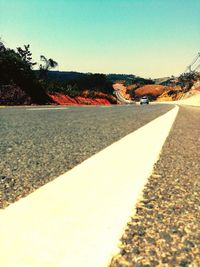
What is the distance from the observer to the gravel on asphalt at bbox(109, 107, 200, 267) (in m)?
1.10

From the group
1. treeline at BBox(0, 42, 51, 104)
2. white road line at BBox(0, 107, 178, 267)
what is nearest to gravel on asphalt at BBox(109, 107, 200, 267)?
white road line at BBox(0, 107, 178, 267)

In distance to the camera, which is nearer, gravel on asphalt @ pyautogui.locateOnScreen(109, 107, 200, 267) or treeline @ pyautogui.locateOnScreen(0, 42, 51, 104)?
gravel on asphalt @ pyautogui.locateOnScreen(109, 107, 200, 267)

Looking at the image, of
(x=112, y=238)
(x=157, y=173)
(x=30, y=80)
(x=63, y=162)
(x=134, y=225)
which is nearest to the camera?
(x=112, y=238)

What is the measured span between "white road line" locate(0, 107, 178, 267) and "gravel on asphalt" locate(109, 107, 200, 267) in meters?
0.04

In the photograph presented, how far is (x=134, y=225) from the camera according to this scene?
138cm

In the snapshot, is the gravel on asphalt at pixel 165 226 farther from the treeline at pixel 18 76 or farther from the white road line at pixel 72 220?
the treeline at pixel 18 76

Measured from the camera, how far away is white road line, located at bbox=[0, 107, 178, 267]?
3.40 feet

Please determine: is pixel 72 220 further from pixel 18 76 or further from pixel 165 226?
pixel 18 76

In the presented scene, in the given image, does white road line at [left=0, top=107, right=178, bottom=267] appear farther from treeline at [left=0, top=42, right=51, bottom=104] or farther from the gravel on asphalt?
treeline at [left=0, top=42, right=51, bottom=104]

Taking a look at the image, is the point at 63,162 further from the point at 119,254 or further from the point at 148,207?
the point at 119,254

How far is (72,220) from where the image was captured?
134 cm

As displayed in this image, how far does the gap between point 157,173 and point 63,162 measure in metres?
0.82

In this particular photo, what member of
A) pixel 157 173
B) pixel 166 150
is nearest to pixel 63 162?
pixel 157 173

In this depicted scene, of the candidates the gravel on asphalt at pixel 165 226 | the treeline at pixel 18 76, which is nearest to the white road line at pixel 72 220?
the gravel on asphalt at pixel 165 226
